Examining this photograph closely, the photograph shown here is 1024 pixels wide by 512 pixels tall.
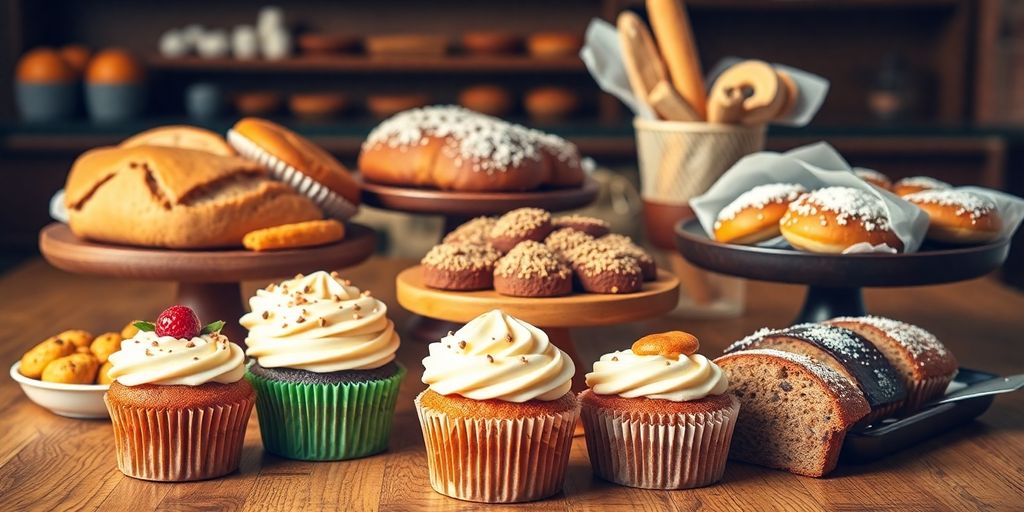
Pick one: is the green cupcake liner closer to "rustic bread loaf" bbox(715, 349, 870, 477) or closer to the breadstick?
"rustic bread loaf" bbox(715, 349, 870, 477)

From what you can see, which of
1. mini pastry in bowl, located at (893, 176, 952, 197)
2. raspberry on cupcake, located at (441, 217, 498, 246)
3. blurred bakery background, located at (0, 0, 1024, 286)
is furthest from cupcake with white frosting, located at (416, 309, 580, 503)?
blurred bakery background, located at (0, 0, 1024, 286)

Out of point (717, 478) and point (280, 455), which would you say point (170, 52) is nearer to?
point (280, 455)

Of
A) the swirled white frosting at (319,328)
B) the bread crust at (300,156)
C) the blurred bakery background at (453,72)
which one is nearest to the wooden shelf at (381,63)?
the blurred bakery background at (453,72)

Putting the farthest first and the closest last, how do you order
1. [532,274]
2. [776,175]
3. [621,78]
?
[621,78] → [776,175] → [532,274]

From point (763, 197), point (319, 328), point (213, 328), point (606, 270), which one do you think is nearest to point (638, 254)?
point (606, 270)

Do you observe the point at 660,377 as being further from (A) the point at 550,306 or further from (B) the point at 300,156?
(B) the point at 300,156
